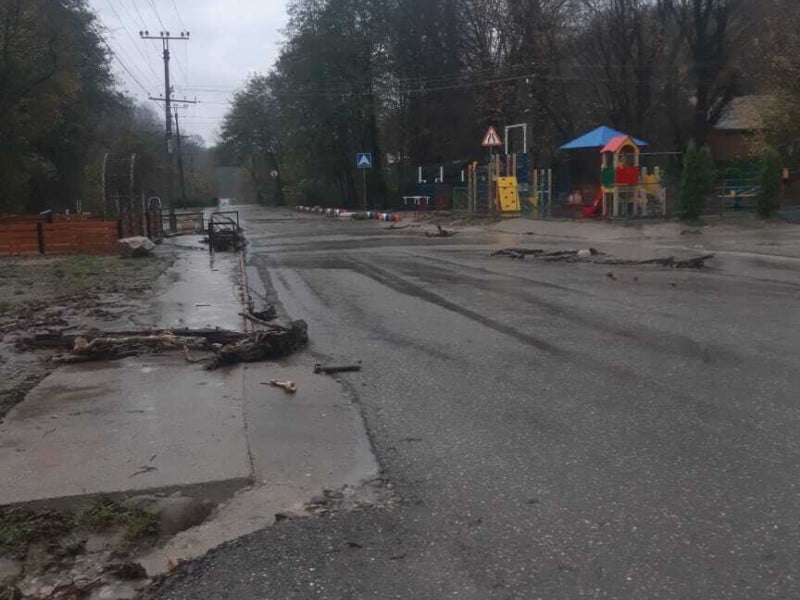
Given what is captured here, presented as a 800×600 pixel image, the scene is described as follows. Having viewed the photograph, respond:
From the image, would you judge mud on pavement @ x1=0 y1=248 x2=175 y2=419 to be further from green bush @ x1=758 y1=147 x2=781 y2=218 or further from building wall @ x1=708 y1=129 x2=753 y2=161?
building wall @ x1=708 y1=129 x2=753 y2=161

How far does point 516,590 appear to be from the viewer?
3.40 m

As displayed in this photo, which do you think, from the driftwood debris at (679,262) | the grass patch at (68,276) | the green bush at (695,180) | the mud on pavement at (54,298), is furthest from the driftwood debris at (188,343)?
the green bush at (695,180)

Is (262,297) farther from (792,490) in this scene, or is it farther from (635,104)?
(635,104)

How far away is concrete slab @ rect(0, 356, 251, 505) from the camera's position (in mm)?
4645

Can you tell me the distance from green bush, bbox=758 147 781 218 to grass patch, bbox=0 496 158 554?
72.2 feet

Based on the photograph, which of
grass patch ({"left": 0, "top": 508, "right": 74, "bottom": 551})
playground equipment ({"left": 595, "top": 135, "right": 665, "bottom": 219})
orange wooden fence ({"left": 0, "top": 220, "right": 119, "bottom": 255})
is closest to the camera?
grass patch ({"left": 0, "top": 508, "right": 74, "bottom": 551})

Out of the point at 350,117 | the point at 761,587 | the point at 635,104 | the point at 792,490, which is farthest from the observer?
the point at 350,117

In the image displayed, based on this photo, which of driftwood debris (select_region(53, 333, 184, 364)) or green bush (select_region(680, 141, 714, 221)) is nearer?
driftwood debris (select_region(53, 333, 184, 364))

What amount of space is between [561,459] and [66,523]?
291cm

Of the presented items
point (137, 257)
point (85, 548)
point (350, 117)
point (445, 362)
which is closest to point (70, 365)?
point (445, 362)

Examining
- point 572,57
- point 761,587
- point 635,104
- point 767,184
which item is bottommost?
point 761,587

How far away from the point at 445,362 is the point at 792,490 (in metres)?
3.75

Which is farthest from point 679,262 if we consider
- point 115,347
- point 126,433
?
point 126,433

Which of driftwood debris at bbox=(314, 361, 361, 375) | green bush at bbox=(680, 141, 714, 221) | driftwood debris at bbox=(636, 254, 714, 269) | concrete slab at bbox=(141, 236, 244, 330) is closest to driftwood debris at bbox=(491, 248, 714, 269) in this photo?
driftwood debris at bbox=(636, 254, 714, 269)
